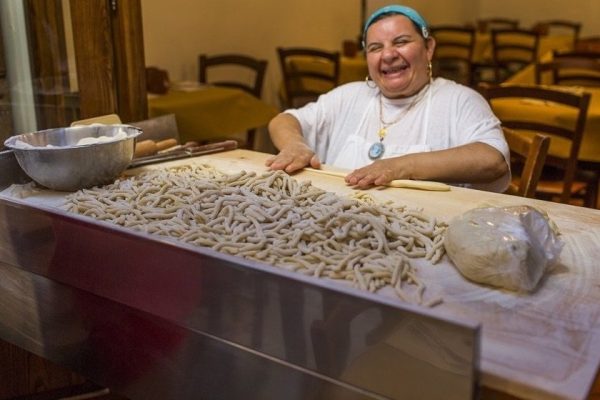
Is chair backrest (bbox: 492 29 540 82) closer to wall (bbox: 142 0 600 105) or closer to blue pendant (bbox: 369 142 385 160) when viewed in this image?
wall (bbox: 142 0 600 105)

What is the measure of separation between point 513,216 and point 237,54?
13.1 feet

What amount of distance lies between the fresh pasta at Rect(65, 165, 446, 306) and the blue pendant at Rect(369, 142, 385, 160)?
1.55ft

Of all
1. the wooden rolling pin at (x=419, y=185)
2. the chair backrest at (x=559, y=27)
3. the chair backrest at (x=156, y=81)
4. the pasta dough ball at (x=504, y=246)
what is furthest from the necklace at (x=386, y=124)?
the chair backrest at (x=559, y=27)

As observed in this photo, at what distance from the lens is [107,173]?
1519mm

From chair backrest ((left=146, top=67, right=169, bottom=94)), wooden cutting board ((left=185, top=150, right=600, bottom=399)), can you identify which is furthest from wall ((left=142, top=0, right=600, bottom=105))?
wooden cutting board ((left=185, top=150, right=600, bottom=399))

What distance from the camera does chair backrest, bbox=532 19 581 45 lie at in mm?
7077

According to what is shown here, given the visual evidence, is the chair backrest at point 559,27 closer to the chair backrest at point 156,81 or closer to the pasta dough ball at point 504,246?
the chair backrest at point 156,81

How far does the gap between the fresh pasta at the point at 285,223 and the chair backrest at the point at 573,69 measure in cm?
310

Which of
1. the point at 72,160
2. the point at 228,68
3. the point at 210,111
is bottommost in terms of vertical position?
the point at 210,111

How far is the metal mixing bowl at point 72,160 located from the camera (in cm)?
144

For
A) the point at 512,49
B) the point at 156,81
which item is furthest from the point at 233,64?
the point at 512,49

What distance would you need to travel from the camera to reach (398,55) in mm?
1870

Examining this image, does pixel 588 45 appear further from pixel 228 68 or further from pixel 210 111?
pixel 210 111

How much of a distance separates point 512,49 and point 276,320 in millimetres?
5693
